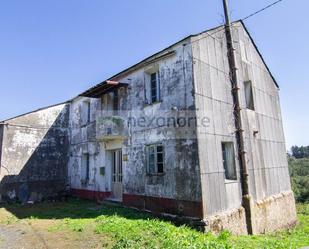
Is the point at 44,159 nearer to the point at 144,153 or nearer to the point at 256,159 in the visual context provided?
the point at 144,153

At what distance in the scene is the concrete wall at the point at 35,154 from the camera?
1405 cm

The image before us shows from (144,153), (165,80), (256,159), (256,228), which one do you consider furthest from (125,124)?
→ (256,228)

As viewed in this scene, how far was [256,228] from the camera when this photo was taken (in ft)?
32.2

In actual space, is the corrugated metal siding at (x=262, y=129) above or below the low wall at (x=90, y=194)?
above

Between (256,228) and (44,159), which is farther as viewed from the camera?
(44,159)

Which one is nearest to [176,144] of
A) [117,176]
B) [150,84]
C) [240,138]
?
[240,138]

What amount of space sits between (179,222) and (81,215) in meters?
4.09

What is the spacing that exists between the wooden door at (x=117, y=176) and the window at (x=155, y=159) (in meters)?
2.56

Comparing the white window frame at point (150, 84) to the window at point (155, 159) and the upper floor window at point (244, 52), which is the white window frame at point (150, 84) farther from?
the upper floor window at point (244, 52)

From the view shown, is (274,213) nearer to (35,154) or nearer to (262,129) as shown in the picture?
(262,129)

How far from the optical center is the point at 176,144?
29.6 feet

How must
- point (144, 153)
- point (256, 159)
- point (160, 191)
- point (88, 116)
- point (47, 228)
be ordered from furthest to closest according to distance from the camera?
point (88, 116) < point (256, 159) < point (144, 153) < point (160, 191) < point (47, 228)

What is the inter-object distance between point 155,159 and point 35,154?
29.2 feet

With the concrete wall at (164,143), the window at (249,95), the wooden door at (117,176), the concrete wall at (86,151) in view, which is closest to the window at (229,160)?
the concrete wall at (164,143)
